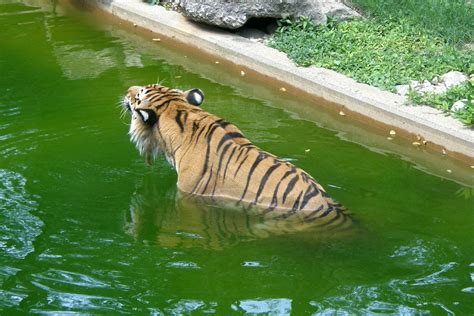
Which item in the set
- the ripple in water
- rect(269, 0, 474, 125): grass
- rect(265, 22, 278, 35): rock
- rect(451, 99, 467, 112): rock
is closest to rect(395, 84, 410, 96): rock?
rect(269, 0, 474, 125): grass

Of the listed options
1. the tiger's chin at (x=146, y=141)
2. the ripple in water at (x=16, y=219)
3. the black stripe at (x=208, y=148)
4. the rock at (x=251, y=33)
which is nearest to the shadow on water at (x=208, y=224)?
the black stripe at (x=208, y=148)

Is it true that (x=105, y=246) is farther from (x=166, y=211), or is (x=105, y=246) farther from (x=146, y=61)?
(x=146, y=61)

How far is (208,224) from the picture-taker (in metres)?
6.18

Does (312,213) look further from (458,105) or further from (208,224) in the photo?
(458,105)

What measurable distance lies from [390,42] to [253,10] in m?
1.43

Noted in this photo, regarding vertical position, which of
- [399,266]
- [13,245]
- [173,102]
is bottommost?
[13,245]

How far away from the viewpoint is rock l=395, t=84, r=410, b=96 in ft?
26.6

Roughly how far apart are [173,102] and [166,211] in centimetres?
77

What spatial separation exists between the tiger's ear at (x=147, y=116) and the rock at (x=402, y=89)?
8.44ft

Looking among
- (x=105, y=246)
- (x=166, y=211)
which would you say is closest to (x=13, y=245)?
(x=105, y=246)

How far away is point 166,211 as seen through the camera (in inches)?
255

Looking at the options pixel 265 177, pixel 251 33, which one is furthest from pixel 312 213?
pixel 251 33

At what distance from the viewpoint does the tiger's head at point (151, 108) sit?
21.4ft

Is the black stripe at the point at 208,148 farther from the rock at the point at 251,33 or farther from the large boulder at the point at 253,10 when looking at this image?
the rock at the point at 251,33
